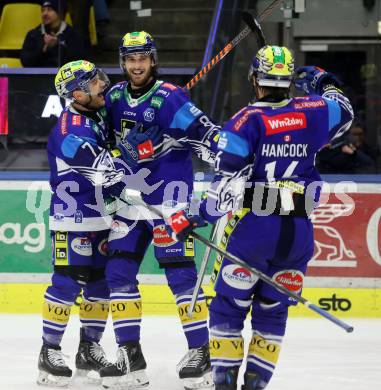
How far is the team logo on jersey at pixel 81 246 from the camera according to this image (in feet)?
17.5

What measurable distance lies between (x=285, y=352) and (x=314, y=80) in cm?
173

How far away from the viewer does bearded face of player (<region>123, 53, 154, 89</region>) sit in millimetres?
5184

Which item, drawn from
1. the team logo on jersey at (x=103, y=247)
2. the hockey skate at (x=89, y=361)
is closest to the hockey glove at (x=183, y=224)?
the team logo on jersey at (x=103, y=247)

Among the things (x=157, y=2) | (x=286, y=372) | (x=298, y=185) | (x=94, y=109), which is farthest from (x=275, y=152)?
(x=157, y=2)

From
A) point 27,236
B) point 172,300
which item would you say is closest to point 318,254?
point 172,300

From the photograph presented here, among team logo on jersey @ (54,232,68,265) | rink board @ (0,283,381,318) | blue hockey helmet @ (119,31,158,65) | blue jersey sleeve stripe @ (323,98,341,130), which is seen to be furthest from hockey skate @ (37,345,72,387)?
rink board @ (0,283,381,318)

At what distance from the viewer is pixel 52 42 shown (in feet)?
25.7

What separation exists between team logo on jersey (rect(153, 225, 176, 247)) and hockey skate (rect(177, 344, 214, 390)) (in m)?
0.47

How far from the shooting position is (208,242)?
183 inches

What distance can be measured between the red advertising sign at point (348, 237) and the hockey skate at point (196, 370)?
213cm

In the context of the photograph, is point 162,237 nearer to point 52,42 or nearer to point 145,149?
point 145,149

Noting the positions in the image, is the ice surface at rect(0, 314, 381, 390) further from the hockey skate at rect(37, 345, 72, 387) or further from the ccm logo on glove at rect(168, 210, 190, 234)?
the ccm logo on glove at rect(168, 210, 190, 234)

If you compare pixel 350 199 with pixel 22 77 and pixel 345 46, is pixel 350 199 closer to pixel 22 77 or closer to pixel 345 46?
pixel 345 46

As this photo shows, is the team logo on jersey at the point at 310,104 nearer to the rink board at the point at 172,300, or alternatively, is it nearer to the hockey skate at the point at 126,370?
the hockey skate at the point at 126,370
